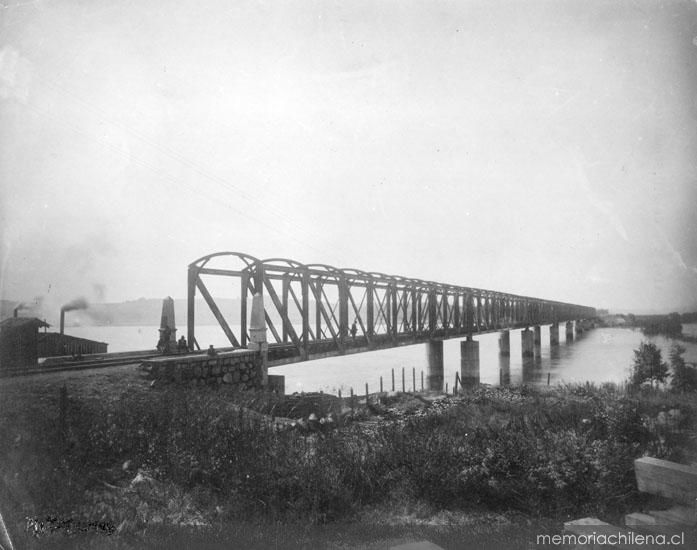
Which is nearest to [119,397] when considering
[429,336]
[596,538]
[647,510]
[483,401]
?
[596,538]

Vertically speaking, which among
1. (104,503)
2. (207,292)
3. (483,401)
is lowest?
(483,401)

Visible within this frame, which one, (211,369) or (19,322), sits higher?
(19,322)

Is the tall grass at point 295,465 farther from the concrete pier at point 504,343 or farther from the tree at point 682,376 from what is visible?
the concrete pier at point 504,343

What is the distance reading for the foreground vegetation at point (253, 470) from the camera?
5.97 meters

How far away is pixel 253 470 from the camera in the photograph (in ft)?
21.9

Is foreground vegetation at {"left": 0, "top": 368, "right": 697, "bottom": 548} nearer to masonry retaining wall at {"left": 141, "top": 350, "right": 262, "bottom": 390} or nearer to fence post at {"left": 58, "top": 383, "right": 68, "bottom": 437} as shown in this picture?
fence post at {"left": 58, "top": 383, "right": 68, "bottom": 437}

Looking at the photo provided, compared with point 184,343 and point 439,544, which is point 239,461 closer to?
point 439,544

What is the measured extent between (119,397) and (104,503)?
356 centimetres

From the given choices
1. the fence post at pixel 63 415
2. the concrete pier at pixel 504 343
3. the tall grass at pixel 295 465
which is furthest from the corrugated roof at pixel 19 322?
the concrete pier at pixel 504 343

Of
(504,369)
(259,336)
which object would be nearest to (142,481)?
(259,336)

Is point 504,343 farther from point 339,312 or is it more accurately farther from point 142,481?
point 142,481

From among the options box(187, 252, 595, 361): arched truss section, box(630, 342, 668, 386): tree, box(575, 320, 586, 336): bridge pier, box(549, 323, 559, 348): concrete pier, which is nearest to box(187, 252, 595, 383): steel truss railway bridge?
box(187, 252, 595, 361): arched truss section

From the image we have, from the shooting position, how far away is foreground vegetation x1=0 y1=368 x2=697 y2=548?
5.97 m

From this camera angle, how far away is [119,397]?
920cm
